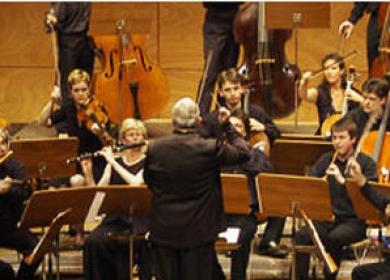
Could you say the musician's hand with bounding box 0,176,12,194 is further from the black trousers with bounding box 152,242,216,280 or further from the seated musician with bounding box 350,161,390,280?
the seated musician with bounding box 350,161,390,280

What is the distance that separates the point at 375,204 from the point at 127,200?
4.76 ft

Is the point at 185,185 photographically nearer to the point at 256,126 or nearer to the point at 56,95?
the point at 256,126

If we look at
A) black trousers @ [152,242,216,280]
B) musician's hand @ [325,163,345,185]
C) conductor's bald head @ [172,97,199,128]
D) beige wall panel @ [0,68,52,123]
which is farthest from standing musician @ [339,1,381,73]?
beige wall panel @ [0,68,52,123]

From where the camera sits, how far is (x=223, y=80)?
7.69 meters

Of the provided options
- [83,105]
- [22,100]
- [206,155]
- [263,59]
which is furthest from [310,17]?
[22,100]

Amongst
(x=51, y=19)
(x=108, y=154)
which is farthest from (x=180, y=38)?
(x=108, y=154)

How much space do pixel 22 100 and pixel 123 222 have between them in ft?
11.1

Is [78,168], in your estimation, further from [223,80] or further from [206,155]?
[206,155]

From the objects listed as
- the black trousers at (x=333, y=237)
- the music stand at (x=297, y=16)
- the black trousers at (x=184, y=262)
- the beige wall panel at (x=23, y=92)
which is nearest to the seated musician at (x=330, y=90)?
the music stand at (x=297, y=16)

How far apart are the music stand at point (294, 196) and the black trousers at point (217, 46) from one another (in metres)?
1.97

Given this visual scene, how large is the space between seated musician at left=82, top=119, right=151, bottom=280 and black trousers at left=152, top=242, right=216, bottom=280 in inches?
23.7

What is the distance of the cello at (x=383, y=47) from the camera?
315 inches

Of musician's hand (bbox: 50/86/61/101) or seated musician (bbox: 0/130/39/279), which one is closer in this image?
seated musician (bbox: 0/130/39/279)

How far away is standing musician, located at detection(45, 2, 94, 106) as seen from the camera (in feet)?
29.0
